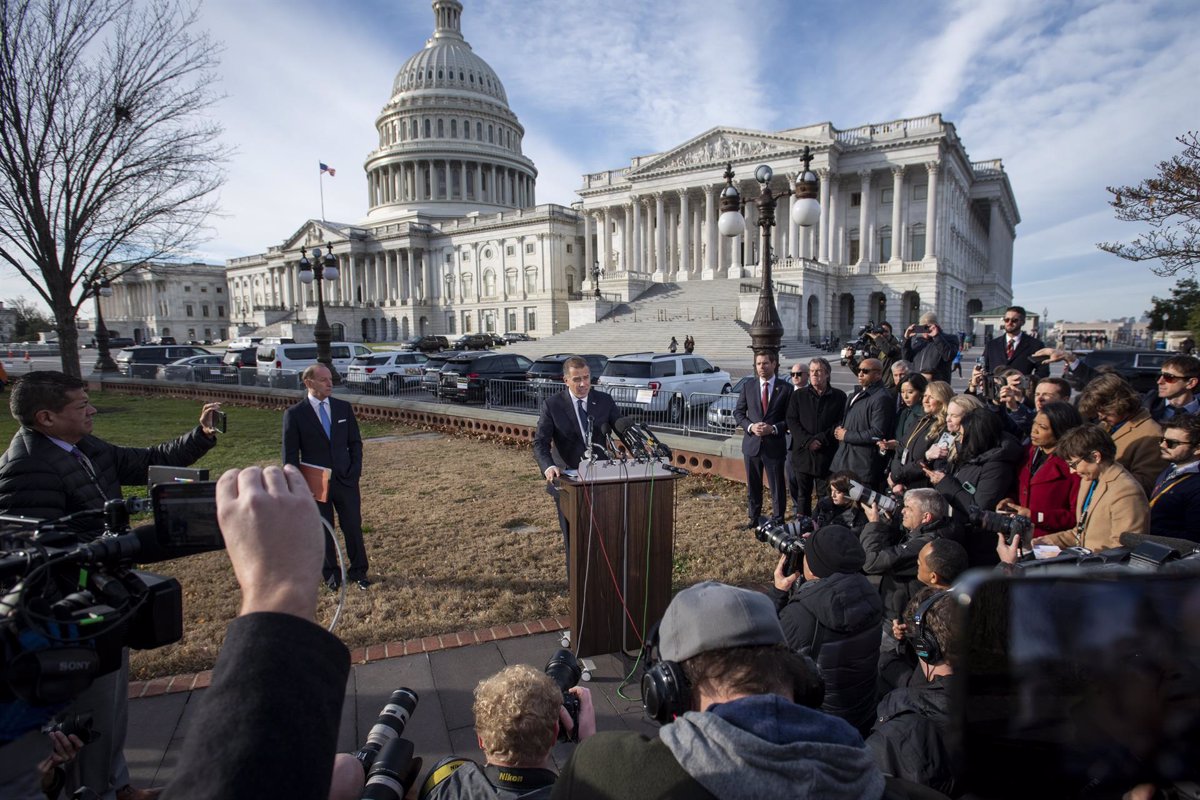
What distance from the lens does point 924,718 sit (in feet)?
7.26

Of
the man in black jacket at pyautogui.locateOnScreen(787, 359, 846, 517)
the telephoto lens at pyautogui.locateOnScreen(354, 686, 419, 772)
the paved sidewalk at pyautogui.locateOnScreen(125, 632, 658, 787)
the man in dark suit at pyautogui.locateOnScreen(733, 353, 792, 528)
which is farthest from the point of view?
the man in dark suit at pyautogui.locateOnScreen(733, 353, 792, 528)

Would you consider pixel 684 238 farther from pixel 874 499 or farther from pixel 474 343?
pixel 874 499

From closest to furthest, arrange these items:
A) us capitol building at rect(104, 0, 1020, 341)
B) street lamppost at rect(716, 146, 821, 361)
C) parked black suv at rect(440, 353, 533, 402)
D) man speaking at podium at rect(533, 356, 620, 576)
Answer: man speaking at podium at rect(533, 356, 620, 576), street lamppost at rect(716, 146, 821, 361), parked black suv at rect(440, 353, 533, 402), us capitol building at rect(104, 0, 1020, 341)

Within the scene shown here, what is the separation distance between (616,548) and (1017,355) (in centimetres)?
755

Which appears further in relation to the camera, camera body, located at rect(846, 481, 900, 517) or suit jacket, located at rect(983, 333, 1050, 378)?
suit jacket, located at rect(983, 333, 1050, 378)

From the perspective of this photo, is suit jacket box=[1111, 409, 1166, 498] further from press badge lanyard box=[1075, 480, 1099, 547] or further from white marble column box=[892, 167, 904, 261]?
white marble column box=[892, 167, 904, 261]

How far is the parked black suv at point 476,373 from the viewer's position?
61.2 ft

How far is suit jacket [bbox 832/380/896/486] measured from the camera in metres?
6.62

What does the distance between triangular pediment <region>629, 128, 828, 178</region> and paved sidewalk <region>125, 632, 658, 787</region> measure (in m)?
56.4

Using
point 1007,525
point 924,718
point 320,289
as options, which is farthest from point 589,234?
point 924,718

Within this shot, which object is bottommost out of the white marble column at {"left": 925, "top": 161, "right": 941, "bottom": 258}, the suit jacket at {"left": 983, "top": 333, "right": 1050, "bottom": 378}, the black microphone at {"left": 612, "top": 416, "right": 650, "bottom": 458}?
the black microphone at {"left": 612, "top": 416, "right": 650, "bottom": 458}

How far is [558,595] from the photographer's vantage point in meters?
5.58

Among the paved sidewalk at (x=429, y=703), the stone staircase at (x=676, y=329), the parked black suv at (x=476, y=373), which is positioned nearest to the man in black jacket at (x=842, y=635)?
the paved sidewalk at (x=429, y=703)

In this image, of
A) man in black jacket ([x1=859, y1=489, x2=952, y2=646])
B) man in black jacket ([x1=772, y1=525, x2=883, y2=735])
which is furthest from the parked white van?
man in black jacket ([x1=772, y1=525, x2=883, y2=735])
